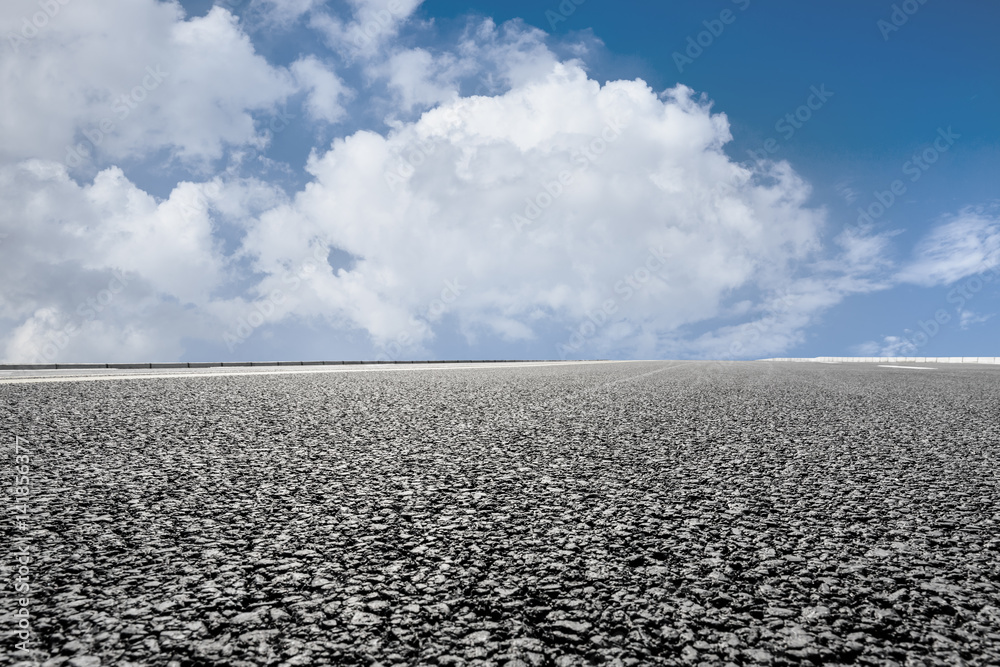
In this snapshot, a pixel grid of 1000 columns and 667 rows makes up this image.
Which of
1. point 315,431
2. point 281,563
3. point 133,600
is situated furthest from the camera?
point 315,431

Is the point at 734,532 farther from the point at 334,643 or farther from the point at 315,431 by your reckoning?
the point at 315,431

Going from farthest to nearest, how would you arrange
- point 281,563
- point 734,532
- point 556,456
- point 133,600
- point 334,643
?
point 556,456 → point 734,532 → point 281,563 → point 133,600 → point 334,643

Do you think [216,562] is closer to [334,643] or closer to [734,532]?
[334,643]

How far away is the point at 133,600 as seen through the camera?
1.38 meters

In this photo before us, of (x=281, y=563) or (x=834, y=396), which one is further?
(x=834, y=396)

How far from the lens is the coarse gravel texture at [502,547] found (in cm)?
123

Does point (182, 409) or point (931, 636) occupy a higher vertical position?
point (182, 409)

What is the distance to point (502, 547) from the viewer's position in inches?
68.7

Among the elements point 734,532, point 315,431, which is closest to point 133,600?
point 734,532

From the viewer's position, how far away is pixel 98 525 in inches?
76.1

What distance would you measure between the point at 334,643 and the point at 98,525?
1.15 m

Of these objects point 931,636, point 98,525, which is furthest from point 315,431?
point 931,636

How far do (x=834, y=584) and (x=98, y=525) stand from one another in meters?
2.03

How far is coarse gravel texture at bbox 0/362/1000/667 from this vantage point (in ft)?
4.03
